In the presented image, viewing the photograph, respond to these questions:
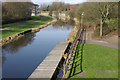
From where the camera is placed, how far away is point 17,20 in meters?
55.6

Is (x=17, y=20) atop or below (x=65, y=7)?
below

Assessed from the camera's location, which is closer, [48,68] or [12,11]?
[48,68]

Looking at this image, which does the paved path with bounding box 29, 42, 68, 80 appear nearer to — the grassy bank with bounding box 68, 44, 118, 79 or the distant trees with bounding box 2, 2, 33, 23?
the grassy bank with bounding box 68, 44, 118, 79

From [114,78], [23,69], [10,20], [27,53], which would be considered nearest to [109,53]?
[114,78]

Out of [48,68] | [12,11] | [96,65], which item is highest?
[12,11]

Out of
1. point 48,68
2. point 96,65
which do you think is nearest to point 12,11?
point 48,68

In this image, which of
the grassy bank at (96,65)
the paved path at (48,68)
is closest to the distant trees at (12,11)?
the paved path at (48,68)

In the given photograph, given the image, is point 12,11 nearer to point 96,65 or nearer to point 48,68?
point 48,68

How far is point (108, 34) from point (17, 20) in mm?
40541

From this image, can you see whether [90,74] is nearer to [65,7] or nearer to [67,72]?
[67,72]

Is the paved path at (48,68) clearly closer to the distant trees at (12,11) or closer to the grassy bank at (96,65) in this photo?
the grassy bank at (96,65)

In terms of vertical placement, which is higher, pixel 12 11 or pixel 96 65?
pixel 12 11

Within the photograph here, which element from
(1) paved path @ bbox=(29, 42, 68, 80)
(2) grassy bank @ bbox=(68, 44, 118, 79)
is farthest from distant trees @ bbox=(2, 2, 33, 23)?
(2) grassy bank @ bbox=(68, 44, 118, 79)

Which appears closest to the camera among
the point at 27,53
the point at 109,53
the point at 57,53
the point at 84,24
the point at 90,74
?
the point at 90,74
